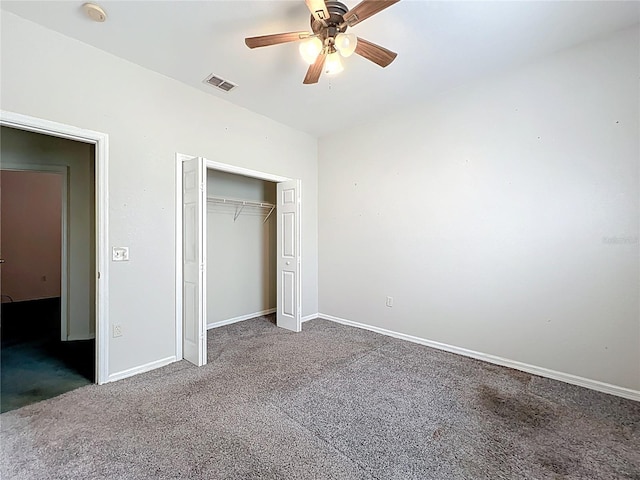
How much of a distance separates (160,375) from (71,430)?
2.55 feet

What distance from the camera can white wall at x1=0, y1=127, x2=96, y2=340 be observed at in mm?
3463

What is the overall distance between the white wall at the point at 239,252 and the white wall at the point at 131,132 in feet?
3.51

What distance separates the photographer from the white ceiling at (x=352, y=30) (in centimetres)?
204

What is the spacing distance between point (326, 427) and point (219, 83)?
324 cm

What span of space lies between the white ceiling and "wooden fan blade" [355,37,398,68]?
279 mm

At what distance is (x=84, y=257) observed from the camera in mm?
3639

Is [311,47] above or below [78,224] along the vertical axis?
above

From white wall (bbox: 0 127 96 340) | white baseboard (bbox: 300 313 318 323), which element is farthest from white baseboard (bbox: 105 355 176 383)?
white baseboard (bbox: 300 313 318 323)

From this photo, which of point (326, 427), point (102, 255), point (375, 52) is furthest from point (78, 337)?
point (375, 52)

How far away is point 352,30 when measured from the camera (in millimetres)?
2266

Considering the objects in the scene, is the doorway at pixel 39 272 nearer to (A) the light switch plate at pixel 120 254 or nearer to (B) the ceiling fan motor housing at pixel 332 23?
(A) the light switch plate at pixel 120 254

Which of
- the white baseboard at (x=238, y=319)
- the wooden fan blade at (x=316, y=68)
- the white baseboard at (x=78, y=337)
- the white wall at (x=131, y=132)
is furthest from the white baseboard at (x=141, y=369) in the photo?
the wooden fan blade at (x=316, y=68)

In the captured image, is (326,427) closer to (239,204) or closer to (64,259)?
(239,204)

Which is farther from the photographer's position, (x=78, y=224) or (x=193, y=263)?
(x=78, y=224)
